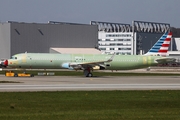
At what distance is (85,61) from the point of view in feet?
190

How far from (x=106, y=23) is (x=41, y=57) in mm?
129733

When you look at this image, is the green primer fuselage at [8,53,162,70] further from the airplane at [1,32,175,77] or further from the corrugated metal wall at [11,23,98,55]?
the corrugated metal wall at [11,23,98,55]

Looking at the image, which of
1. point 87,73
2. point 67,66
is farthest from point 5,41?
point 87,73

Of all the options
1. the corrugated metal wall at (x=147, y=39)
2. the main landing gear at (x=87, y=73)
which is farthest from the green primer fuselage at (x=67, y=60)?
the corrugated metal wall at (x=147, y=39)

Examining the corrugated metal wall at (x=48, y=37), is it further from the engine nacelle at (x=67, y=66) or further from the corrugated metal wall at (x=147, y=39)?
the corrugated metal wall at (x=147, y=39)

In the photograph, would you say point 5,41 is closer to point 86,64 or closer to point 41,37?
point 41,37

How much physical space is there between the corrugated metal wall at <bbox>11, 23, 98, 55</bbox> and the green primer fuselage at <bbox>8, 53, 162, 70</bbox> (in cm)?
3712

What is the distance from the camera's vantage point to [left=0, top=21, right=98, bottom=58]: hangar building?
92.4 metres

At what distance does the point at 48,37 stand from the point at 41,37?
171 cm

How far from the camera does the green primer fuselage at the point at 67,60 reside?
55438 mm

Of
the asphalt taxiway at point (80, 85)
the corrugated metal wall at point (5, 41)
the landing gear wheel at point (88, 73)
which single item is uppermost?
the corrugated metal wall at point (5, 41)
